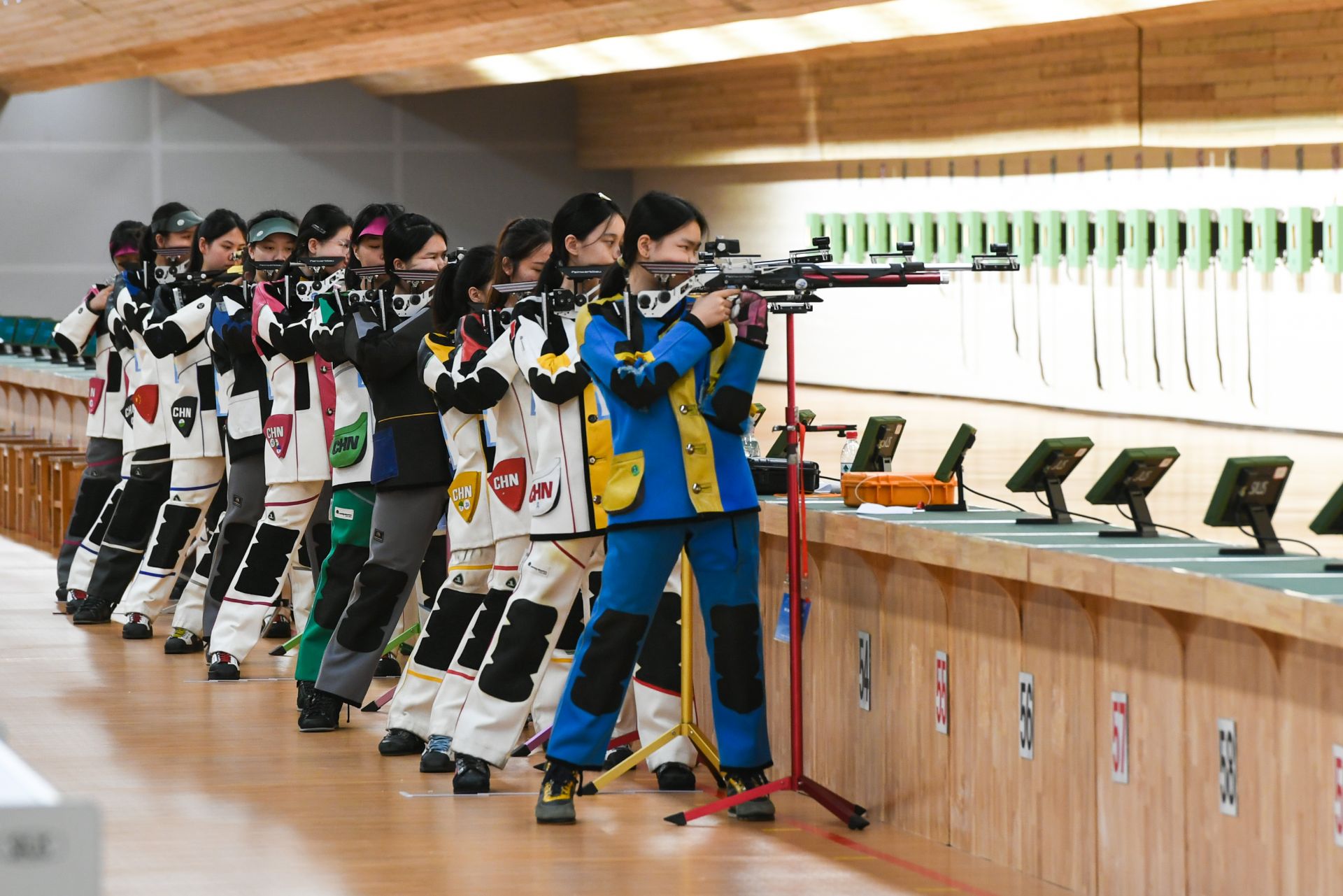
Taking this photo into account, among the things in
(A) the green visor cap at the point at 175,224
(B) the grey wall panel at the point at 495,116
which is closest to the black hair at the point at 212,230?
(A) the green visor cap at the point at 175,224

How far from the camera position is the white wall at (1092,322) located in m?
12.4

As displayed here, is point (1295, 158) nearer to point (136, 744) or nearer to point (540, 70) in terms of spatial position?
point (540, 70)

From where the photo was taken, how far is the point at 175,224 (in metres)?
7.24

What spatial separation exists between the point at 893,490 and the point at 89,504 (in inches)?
175

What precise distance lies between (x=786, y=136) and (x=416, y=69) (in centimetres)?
364

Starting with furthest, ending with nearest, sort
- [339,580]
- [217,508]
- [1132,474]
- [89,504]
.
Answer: [89,504]
[217,508]
[339,580]
[1132,474]

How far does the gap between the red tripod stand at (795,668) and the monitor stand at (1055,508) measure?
18.2 inches

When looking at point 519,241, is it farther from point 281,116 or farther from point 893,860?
point 281,116

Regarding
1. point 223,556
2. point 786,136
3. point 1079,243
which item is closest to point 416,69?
point 786,136

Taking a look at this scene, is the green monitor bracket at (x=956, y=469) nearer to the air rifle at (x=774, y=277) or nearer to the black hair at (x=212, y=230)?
the air rifle at (x=774, y=277)

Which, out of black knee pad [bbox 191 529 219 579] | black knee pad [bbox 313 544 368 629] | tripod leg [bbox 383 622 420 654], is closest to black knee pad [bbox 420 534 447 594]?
tripod leg [bbox 383 622 420 654]

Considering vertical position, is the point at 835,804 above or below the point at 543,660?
below

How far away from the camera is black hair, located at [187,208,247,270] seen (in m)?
6.94

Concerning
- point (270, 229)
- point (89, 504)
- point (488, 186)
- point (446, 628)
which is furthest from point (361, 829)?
point (488, 186)
